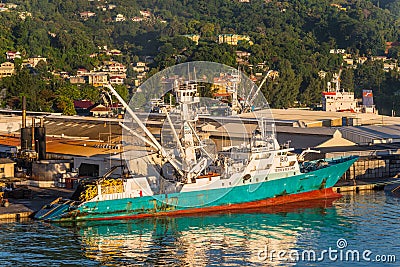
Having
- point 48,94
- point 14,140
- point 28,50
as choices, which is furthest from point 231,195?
point 28,50

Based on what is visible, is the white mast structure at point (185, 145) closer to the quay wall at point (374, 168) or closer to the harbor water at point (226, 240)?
the harbor water at point (226, 240)

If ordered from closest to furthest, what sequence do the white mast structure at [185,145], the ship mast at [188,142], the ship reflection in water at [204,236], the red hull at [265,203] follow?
the ship reflection in water at [204,236], the red hull at [265,203], the white mast structure at [185,145], the ship mast at [188,142]

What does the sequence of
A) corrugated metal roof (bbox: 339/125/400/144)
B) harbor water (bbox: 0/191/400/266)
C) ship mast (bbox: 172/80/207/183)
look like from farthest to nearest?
corrugated metal roof (bbox: 339/125/400/144), ship mast (bbox: 172/80/207/183), harbor water (bbox: 0/191/400/266)

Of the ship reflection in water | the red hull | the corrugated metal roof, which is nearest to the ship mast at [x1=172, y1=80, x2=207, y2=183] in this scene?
the red hull

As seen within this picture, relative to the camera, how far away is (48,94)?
7025cm

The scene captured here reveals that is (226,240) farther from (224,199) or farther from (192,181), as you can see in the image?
(224,199)

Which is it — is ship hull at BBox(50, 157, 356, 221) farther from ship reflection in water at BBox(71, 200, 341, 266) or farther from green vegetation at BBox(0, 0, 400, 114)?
green vegetation at BBox(0, 0, 400, 114)

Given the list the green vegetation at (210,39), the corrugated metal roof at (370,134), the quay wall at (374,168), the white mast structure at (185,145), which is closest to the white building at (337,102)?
the corrugated metal roof at (370,134)

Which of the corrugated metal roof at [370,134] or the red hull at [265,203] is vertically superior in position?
the corrugated metal roof at [370,134]

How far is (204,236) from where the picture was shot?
31.8m

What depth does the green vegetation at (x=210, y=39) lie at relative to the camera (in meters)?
80.4

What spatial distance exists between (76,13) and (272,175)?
369 feet

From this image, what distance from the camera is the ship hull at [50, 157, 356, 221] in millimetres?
34250

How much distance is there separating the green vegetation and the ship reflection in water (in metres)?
33.0
